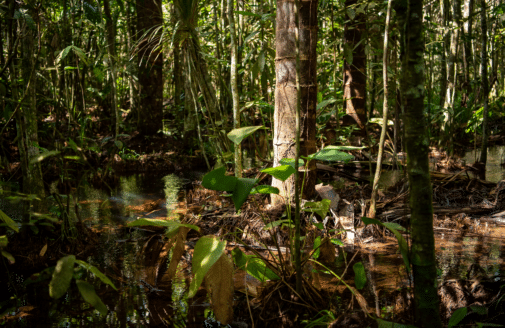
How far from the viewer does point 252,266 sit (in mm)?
2043

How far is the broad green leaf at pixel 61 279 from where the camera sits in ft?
4.55

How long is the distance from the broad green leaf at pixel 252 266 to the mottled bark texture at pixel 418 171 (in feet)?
2.16

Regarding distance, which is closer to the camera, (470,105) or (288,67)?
(288,67)

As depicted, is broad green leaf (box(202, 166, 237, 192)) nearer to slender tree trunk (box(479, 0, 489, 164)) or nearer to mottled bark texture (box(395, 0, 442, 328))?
mottled bark texture (box(395, 0, 442, 328))

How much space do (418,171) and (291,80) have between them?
199 centimetres

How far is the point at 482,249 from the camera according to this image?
9.82 ft

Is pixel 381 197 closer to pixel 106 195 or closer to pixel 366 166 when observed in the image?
pixel 366 166

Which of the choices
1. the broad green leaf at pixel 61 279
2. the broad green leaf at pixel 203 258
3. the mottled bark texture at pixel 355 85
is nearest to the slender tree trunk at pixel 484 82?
the mottled bark texture at pixel 355 85

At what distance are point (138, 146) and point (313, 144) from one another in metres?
5.19

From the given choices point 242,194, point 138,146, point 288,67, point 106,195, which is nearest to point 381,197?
point 288,67

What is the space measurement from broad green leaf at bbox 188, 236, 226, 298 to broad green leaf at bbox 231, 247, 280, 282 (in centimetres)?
31

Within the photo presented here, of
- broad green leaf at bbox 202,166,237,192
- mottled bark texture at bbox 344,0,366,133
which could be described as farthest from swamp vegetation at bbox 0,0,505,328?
mottled bark texture at bbox 344,0,366,133

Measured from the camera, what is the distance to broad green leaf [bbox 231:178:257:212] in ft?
6.00

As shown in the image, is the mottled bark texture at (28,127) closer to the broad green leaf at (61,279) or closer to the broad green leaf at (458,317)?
the broad green leaf at (61,279)
